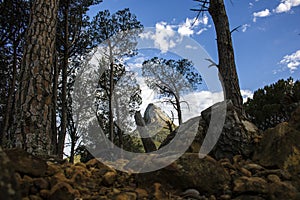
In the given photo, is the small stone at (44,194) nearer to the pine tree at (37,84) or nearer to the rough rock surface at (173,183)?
the rough rock surface at (173,183)

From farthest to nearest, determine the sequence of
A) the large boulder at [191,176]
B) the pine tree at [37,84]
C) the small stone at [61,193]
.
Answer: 1. the pine tree at [37,84]
2. the large boulder at [191,176]
3. the small stone at [61,193]

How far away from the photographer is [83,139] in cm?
1798

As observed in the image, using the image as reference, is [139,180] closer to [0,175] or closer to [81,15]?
[0,175]

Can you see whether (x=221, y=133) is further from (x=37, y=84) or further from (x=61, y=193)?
(x=37, y=84)

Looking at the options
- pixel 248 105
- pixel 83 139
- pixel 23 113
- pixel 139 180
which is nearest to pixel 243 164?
pixel 139 180

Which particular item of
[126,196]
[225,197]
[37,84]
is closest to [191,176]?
[225,197]

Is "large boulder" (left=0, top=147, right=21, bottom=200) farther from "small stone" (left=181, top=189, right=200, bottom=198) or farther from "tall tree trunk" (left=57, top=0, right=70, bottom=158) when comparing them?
"tall tree trunk" (left=57, top=0, right=70, bottom=158)

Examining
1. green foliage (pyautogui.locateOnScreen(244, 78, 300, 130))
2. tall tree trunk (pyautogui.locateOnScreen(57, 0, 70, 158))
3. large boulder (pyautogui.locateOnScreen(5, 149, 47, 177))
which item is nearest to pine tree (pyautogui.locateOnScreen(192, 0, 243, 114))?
large boulder (pyautogui.locateOnScreen(5, 149, 47, 177))

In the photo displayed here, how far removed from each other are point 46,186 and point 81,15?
11.8 metres

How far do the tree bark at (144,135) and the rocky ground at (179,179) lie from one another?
260 cm

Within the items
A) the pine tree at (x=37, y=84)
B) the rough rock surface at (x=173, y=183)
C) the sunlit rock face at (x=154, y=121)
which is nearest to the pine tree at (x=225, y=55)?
the sunlit rock face at (x=154, y=121)

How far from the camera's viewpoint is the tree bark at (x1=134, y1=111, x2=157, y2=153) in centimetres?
530

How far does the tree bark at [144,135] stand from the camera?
5.30 meters

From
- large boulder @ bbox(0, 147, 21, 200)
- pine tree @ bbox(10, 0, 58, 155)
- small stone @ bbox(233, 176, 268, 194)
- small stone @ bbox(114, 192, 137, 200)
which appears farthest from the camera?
pine tree @ bbox(10, 0, 58, 155)
